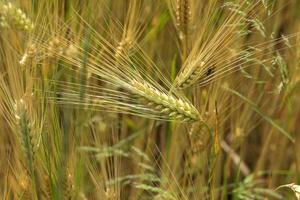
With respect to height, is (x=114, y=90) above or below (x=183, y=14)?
below

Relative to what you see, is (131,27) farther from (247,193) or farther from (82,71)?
(247,193)

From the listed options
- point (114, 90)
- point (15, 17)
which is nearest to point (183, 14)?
point (114, 90)

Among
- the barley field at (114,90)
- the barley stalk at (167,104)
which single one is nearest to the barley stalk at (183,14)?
the barley field at (114,90)

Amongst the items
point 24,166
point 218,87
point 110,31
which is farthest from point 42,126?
point 218,87

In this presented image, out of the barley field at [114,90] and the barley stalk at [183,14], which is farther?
the barley stalk at [183,14]

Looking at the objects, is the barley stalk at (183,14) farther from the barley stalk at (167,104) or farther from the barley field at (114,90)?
the barley stalk at (167,104)

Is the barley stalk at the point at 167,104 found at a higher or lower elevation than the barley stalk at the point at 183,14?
lower

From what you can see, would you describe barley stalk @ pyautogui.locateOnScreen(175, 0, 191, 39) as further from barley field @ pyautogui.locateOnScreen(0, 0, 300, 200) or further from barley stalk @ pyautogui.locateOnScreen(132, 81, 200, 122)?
barley stalk @ pyautogui.locateOnScreen(132, 81, 200, 122)

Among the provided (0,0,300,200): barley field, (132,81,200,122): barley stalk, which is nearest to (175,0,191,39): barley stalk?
(0,0,300,200): barley field

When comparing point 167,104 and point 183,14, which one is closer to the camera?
point 167,104

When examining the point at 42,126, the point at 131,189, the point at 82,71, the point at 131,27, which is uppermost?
the point at 131,27

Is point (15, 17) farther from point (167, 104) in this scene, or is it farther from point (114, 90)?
point (167, 104)
